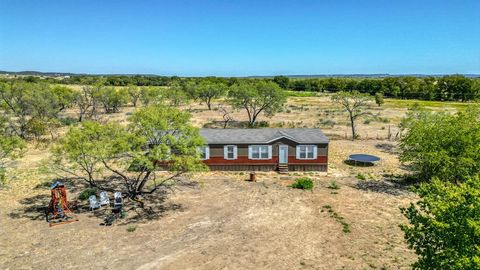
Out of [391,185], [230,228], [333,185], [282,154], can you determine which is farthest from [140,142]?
[391,185]

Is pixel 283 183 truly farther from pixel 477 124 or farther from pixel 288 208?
pixel 477 124

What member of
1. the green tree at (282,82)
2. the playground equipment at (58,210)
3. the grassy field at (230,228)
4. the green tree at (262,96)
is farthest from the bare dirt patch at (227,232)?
the green tree at (282,82)

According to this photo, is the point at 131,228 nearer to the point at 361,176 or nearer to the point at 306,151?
the point at 306,151

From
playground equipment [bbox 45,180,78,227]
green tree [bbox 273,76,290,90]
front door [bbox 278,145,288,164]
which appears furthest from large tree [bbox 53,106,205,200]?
green tree [bbox 273,76,290,90]

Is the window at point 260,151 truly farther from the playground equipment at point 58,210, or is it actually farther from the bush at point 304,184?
the playground equipment at point 58,210

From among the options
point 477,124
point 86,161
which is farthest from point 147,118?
point 477,124

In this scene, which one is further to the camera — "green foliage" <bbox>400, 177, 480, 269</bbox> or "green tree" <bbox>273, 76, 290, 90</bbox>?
"green tree" <bbox>273, 76, 290, 90</bbox>

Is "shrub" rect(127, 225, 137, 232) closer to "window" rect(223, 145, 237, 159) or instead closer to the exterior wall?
the exterior wall
